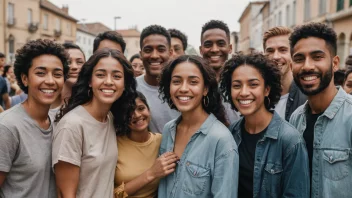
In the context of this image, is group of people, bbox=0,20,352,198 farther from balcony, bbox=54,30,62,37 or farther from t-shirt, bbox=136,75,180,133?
balcony, bbox=54,30,62,37

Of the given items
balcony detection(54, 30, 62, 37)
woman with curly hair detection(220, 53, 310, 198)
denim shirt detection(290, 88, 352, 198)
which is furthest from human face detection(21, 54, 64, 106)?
balcony detection(54, 30, 62, 37)

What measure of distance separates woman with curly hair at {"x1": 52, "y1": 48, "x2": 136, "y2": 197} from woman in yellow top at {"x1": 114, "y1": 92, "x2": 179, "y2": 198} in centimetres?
15

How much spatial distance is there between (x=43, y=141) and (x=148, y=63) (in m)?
2.13

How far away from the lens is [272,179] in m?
2.80

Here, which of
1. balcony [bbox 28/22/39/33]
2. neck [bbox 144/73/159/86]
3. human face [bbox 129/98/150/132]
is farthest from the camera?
balcony [bbox 28/22/39/33]

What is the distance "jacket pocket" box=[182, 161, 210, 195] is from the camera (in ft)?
9.17

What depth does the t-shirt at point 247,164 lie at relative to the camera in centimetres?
293

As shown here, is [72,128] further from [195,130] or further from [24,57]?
[195,130]

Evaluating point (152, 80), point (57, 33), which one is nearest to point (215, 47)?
point (152, 80)

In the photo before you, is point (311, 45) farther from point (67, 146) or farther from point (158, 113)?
point (67, 146)

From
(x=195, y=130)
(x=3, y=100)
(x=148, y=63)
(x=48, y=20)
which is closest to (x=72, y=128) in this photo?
(x=195, y=130)

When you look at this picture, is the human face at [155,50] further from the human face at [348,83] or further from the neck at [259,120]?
the human face at [348,83]

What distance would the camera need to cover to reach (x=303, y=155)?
271 cm

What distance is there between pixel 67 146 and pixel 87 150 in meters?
0.18
